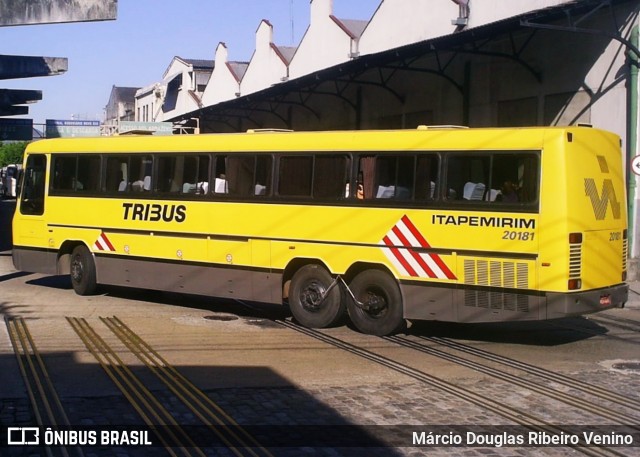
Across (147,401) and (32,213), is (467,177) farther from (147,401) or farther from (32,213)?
(32,213)

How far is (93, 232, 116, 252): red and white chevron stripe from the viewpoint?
1605 cm

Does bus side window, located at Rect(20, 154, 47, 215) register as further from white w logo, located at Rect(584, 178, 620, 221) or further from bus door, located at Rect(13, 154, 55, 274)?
white w logo, located at Rect(584, 178, 620, 221)

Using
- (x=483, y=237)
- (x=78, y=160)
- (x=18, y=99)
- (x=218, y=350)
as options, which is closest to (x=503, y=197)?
(x=483, y=237)

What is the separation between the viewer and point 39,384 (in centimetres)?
912

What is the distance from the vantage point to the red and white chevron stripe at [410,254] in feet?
39.4

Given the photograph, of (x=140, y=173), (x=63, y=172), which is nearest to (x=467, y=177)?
(x=140, y=173)

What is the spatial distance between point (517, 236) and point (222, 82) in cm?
4370

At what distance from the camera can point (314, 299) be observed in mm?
13406

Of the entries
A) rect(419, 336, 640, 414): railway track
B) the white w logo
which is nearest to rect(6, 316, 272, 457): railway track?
rect(419, 336, 640, 414): railway track

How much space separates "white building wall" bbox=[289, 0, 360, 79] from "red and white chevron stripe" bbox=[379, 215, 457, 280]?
934 inches

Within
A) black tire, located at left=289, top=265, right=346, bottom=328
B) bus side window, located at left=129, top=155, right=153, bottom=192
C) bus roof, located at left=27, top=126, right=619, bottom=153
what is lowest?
black tire, located at left=289, top=265, right=346, bottom=328

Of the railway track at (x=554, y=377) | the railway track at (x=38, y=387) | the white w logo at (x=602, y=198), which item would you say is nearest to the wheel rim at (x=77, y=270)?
the railway track at (x=38, y=387)

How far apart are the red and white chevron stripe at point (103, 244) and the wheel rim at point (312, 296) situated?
171 inches

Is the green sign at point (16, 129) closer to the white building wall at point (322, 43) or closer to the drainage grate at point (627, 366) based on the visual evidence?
the white building wall at point (322, 43)
